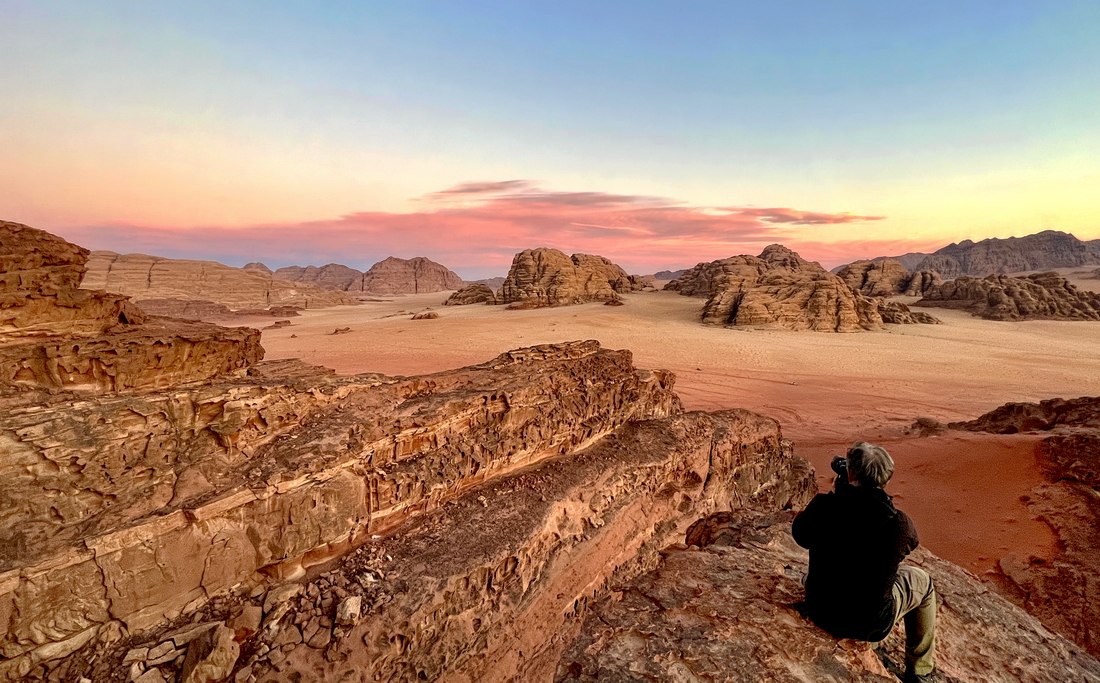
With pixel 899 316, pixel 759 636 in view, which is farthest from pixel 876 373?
pixel 899 316

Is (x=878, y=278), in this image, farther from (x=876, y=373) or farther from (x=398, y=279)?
(x=398, y=279)

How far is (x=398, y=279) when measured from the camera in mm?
115562

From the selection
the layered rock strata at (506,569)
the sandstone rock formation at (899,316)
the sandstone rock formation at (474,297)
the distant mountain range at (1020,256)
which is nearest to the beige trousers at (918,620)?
the layered rock strata at (506,569)

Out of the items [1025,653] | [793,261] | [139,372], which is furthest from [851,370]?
[793,261]

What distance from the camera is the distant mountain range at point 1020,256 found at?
117 metres

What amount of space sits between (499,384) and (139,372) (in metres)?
3.95

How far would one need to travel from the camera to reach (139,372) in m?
Result: 4.58

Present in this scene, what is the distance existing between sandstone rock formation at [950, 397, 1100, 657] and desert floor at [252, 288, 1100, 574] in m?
0.20

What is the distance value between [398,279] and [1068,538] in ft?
394

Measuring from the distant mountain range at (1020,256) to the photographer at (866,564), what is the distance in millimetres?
143971

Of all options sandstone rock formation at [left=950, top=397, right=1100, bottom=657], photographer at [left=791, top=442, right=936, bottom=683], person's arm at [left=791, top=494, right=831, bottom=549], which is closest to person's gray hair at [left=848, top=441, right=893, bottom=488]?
photographer at [left=791, top=442, right=936, bottom=683]

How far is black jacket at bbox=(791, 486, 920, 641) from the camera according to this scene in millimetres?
2693

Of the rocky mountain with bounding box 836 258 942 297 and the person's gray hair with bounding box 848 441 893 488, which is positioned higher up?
the rocky mountain with bounding box 836 258 942 297

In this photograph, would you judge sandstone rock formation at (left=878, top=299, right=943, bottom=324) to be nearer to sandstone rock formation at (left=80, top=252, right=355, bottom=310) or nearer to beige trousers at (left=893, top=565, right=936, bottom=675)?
beige trousers at (left=893, top=565, right=936, bottom=675)
